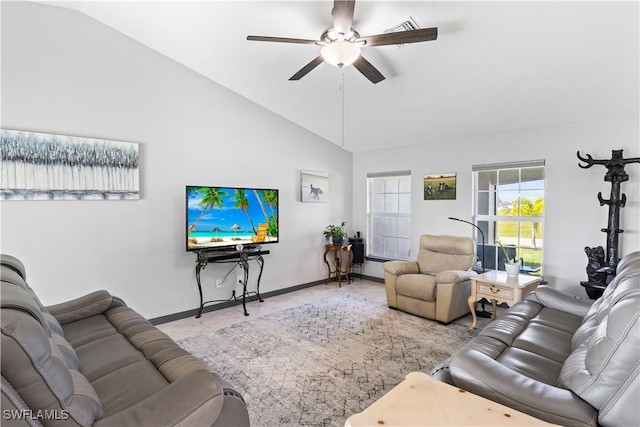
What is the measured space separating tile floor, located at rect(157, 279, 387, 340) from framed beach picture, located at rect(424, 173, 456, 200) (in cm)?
170

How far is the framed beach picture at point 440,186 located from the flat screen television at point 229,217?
2.35m

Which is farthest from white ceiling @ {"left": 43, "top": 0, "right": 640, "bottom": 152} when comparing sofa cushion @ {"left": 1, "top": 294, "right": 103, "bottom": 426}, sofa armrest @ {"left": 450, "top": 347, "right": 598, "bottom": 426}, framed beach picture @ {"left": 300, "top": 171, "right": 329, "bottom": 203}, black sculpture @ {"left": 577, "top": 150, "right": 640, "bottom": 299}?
sofa cushion @ {"left": 1, "top": 294, "right": 103, "bottom": 426}

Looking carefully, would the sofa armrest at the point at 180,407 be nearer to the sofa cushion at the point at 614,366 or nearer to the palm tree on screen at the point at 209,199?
the sofa cushion at the point at 614,366

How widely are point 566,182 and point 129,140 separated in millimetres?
4985

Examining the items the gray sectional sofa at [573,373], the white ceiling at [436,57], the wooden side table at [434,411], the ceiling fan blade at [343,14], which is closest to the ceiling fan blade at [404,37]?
the ceiling fan blade at [343,14]

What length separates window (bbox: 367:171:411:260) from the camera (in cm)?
554

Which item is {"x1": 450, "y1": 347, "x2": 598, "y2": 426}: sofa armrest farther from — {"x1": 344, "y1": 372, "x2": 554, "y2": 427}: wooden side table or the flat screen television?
the flat screen television

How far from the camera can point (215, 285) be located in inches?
170

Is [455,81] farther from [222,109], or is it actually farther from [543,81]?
[222,109]

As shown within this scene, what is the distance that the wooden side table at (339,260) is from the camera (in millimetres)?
5555

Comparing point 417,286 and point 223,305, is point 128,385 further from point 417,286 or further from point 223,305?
point 417,286

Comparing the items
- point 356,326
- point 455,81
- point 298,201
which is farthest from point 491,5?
point 298,201

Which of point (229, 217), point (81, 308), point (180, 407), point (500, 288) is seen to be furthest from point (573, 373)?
point (229, 217)

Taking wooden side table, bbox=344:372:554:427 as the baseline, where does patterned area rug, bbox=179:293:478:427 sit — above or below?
below
